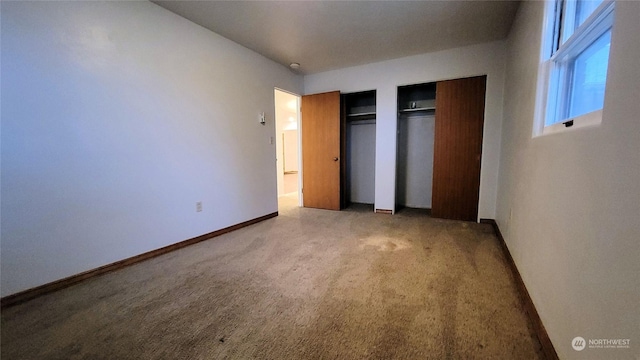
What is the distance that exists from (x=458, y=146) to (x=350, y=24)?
7.01 ft

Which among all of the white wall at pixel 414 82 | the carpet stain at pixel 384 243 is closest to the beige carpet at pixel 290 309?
the carpet stain at pixel 384 243

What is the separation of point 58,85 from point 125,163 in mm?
670

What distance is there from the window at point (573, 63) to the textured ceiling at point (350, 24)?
44.6 inches

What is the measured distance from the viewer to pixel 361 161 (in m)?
4.62

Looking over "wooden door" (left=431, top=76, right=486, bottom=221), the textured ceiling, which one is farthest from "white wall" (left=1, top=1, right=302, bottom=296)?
"wooden door" (left=431, top=76, right=486, bottom=221)

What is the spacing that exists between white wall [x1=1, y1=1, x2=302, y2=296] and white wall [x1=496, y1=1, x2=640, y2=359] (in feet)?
9.55

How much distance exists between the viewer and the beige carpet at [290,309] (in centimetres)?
119

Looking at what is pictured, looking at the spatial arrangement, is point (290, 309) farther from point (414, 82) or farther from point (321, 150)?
point (414, 82)

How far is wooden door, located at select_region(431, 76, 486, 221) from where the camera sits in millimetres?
3227

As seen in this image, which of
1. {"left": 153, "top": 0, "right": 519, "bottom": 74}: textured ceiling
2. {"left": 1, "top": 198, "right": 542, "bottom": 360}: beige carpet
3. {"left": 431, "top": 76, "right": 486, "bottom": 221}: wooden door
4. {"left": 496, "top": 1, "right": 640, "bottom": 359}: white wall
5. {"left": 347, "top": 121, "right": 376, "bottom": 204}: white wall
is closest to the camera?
{"left": 496, "top": 1, "right": 640, "bottom": 359}: white wall

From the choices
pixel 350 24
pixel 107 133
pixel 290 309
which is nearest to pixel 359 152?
pixel 350 24

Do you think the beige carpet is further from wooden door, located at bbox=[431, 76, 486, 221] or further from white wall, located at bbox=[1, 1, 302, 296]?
wooden door, located at bbox=[431, 76, 486, 221]

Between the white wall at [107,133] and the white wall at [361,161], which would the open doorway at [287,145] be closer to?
the white wall at [361,161]

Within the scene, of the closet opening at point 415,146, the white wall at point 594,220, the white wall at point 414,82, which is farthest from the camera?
the closet opening at point 415,146
